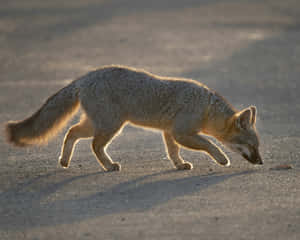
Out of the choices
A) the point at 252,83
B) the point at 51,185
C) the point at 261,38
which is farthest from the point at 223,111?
the point at 261,38

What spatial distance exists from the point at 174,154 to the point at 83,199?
2161 mm

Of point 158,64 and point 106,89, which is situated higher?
point 106,89

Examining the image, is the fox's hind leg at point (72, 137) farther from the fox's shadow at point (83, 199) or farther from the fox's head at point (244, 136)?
the fox's head at point (244, 136)

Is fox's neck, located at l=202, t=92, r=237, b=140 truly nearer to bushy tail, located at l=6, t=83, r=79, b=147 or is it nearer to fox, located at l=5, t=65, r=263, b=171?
fox, located at l=5, t=65, r=263, b=171

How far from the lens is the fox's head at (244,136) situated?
9.12 metres

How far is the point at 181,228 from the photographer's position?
651 centimetres

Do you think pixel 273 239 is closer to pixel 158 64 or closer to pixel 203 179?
pixel 203 179

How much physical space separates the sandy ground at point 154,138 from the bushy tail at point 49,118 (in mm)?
471

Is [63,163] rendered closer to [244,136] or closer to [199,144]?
[199,144]

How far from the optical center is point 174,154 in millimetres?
9352

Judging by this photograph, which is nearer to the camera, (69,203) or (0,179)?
(69,203)

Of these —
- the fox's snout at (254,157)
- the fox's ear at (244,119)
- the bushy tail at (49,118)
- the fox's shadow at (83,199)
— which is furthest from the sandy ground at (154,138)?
the fox's ear at (244,119)

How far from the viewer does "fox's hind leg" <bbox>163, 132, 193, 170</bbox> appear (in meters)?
9.20

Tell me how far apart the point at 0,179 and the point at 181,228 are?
3.06 m
